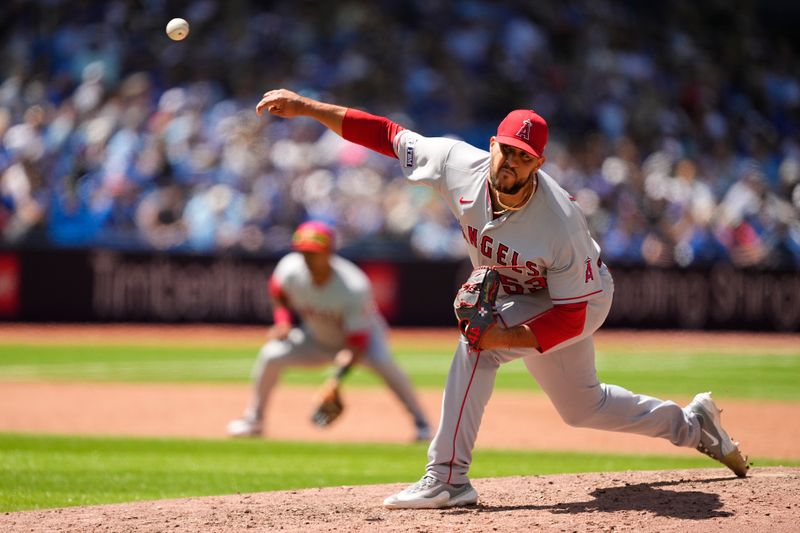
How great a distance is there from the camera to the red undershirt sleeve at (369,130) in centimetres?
550

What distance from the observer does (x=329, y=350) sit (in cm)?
1049

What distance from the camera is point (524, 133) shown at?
4945mm

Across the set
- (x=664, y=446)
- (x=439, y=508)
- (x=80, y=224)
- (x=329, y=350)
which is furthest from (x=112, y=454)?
(x=80, y=224)

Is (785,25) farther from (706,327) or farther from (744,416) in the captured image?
(744,416)

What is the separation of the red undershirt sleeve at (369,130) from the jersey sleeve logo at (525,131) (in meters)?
0.78

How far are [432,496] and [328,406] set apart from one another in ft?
12.0

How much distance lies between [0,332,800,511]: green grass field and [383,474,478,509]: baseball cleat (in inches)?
69.9

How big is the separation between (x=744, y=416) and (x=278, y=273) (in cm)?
500

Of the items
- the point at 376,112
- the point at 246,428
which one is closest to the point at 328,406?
the point at 246,428

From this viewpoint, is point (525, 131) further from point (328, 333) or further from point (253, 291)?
point (253, 291)

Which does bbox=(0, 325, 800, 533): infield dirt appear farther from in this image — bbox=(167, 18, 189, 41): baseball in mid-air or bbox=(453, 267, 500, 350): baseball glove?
bbox=(167, 18, 189, 41): baseball in mid-air

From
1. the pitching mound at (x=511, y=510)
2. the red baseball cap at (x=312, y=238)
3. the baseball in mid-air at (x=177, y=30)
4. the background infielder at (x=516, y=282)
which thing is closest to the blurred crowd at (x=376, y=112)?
the red baseball cap at (x=312, y=238)

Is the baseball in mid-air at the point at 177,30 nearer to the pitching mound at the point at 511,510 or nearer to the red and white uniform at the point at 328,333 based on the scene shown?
the pitching mound at the point at 511,510

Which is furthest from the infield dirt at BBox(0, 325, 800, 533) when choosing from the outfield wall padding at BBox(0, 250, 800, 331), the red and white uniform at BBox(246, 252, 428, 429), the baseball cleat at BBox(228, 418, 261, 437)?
the outfield wall padding at BBox(0, 250, 800, 331)
